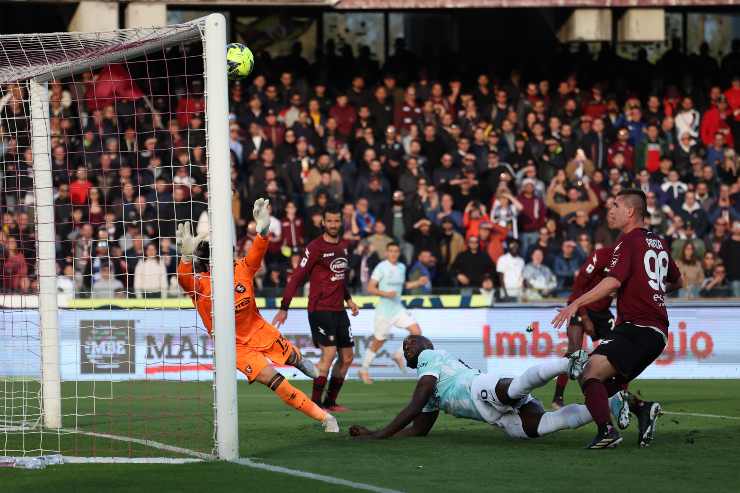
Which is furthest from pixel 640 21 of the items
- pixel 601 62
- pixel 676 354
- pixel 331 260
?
pixel 331 260

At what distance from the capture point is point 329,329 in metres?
15.2

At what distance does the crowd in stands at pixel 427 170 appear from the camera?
69.3 ft

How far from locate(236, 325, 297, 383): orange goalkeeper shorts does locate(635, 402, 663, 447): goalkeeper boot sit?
319 centimetres

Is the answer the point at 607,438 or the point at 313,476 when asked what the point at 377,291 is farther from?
the point at 313,476

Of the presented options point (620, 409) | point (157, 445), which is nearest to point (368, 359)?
point (157, 445)

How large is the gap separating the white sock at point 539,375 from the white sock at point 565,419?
34 centimetres

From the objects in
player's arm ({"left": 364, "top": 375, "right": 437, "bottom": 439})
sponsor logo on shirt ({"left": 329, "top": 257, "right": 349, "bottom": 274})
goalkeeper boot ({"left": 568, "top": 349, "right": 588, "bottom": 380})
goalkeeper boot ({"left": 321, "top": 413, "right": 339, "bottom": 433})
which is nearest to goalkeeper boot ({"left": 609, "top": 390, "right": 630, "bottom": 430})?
goalkeeper boot ({"left": 568, "top": 349, "right": 588, "bottom": 380})

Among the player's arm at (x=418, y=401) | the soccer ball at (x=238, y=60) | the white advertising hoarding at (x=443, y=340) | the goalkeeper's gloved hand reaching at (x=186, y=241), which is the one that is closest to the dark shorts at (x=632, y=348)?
the player's arm at (x=418, y=401)

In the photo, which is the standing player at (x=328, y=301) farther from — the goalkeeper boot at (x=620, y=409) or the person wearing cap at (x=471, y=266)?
the person wearing cap at (x=471, y=266)

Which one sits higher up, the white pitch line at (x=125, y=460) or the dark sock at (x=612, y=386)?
the dark sock at (x=612, y=386)

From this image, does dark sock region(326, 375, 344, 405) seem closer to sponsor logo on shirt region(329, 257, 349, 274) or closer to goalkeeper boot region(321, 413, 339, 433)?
sponsor logo on shirt region(329, 257, 349, 274)

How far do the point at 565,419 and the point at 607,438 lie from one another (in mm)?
345

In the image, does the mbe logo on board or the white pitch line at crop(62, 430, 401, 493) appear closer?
the white pitch line at crop(62, 430, 401, 493)

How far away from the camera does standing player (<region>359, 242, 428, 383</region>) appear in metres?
19.3
